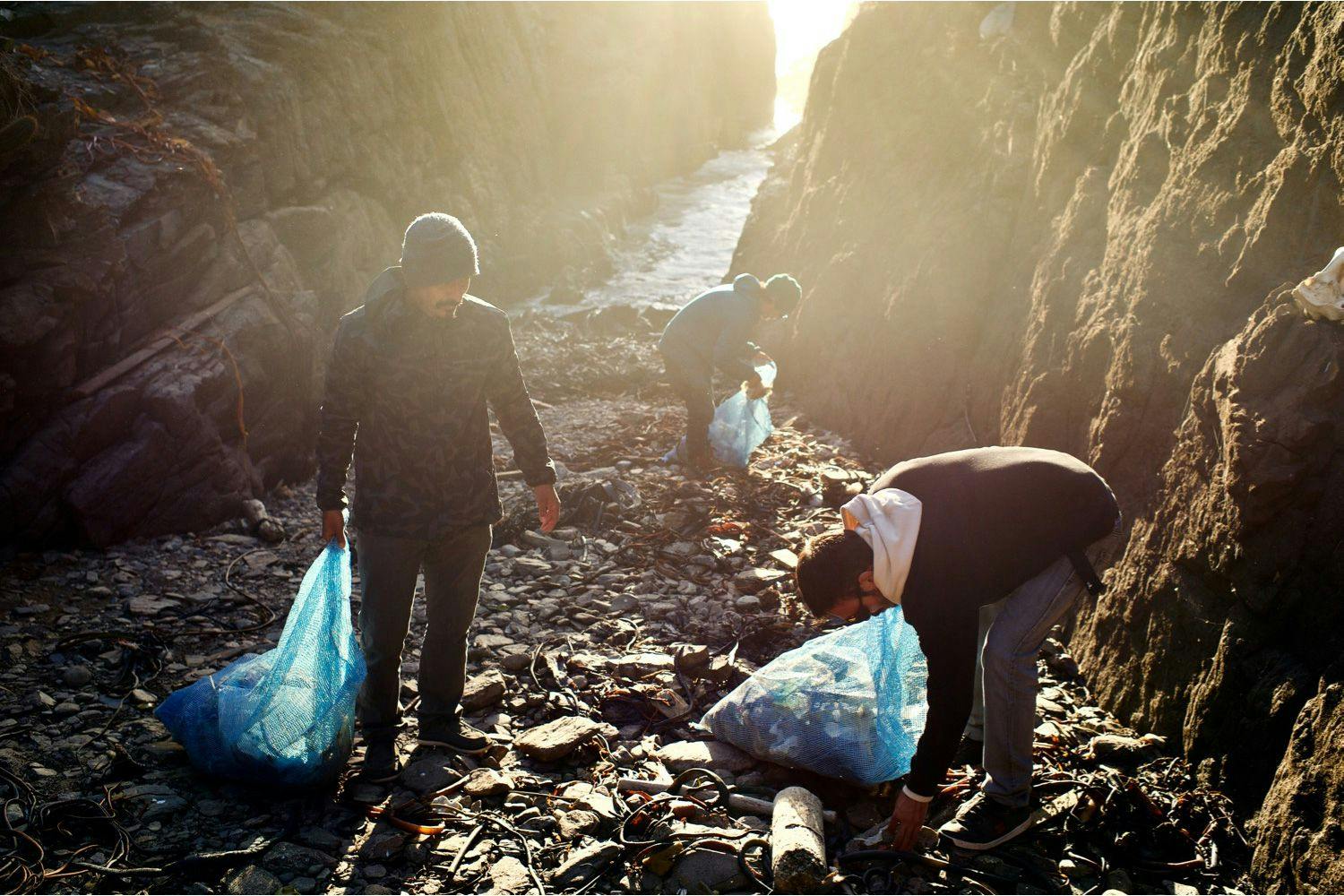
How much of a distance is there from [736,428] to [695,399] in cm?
44

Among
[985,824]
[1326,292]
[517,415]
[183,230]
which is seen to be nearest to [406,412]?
[517,415]

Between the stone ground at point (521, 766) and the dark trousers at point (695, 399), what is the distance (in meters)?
1.55

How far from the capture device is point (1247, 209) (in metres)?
4.04

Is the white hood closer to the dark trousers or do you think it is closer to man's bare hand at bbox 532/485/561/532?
man's bare hand at bbox 532/485/561/532

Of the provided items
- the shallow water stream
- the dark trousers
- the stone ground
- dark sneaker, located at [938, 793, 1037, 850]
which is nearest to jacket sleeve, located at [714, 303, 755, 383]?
the dark trousers

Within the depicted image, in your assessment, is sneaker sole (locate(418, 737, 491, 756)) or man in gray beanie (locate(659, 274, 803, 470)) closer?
sneaker sole (locate(418, 737, 491, 756))

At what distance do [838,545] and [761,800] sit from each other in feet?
3.91

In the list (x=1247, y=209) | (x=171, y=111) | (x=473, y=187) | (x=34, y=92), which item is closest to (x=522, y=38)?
(x=473, y=187)

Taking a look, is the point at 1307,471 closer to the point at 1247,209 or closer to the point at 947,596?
the point at 1247,209

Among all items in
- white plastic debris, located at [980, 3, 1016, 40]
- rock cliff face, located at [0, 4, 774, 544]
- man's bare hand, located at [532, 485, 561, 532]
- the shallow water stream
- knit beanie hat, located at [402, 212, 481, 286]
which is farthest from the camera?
the shallow water stream

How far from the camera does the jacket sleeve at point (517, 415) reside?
11.6 ft

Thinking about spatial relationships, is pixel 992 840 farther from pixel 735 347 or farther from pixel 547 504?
pixel 735 347

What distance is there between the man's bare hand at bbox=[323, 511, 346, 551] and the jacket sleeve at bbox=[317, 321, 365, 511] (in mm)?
25

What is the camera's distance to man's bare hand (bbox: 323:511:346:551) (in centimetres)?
339
